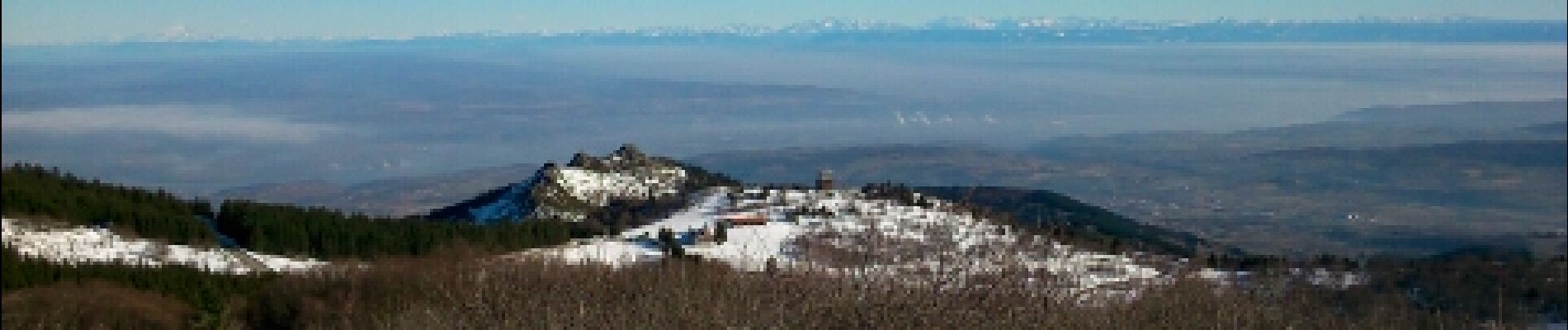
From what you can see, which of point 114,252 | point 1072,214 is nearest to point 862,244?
point 114,252

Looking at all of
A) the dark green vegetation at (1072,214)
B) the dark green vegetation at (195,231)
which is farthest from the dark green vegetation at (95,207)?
the dark green vegetation at (1072,214)

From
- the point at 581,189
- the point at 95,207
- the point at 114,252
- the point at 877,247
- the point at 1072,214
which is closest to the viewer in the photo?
the point at 877,247

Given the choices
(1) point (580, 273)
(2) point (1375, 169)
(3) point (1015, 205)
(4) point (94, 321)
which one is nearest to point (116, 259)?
(4) point (94, 321)

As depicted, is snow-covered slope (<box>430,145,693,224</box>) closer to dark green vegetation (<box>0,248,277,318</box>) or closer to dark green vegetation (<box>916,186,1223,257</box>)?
dark green vegetation (<box>916,186,1223,257</box>)

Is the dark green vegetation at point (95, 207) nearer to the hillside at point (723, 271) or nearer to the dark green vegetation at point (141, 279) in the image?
the hillside at point (723, 271)

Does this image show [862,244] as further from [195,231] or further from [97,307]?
[195,231]

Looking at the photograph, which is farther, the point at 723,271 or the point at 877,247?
the point at 877,247

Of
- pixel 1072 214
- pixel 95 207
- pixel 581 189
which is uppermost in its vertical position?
pixel 581 189
